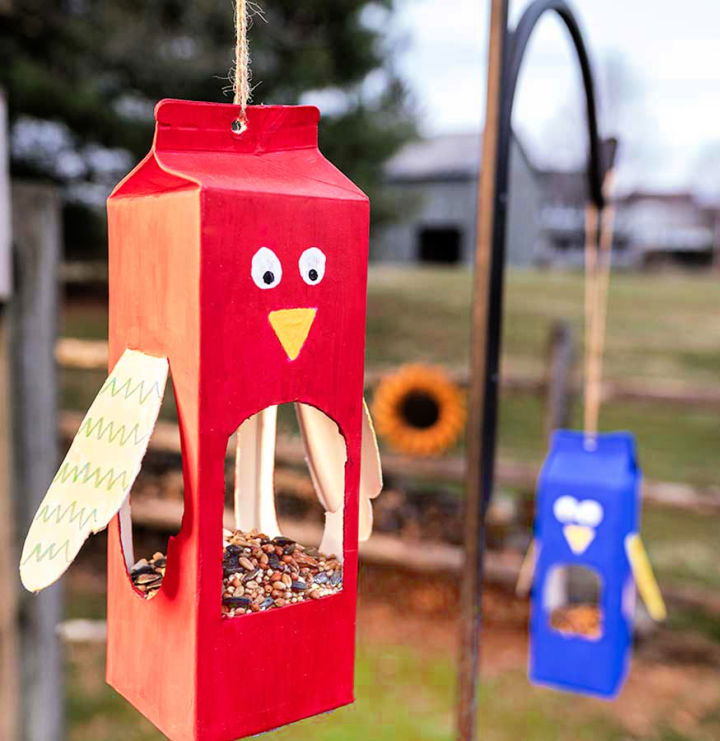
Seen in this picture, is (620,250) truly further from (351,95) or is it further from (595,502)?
(595,502)

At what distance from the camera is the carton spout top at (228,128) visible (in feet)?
1.85

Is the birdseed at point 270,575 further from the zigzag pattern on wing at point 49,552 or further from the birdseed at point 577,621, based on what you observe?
the birdseed at point 577,621

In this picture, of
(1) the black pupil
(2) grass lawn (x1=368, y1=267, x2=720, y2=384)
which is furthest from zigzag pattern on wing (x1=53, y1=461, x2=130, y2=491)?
(2) grass lawn (x1=368, y1=267, x2=720, y2=384)

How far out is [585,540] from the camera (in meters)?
1.33

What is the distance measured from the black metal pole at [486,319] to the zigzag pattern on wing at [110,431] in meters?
0.44

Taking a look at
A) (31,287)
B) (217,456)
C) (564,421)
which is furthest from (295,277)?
(564,421)

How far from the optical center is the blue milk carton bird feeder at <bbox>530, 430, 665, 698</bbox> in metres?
1.31

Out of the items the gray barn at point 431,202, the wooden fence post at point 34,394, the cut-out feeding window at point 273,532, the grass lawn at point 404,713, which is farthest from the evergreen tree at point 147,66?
the cut-out feeding window at point 273,532

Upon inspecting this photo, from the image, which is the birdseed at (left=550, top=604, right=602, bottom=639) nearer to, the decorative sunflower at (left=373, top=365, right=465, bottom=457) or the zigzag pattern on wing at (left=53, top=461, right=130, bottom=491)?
the zigzag pattern on wing at (left=53, top=461, right=130, bottom=491)

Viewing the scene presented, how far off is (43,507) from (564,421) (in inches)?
103

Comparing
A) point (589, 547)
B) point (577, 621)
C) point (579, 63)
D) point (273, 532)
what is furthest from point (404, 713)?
point (579, 63)

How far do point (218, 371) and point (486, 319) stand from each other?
0.44 m

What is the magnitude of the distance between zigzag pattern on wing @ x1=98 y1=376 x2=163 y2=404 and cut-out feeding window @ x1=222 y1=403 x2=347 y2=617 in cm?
15

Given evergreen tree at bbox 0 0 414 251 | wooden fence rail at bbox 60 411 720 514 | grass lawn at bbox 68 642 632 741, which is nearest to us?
grass lawn at bbox 68 642 632 741
